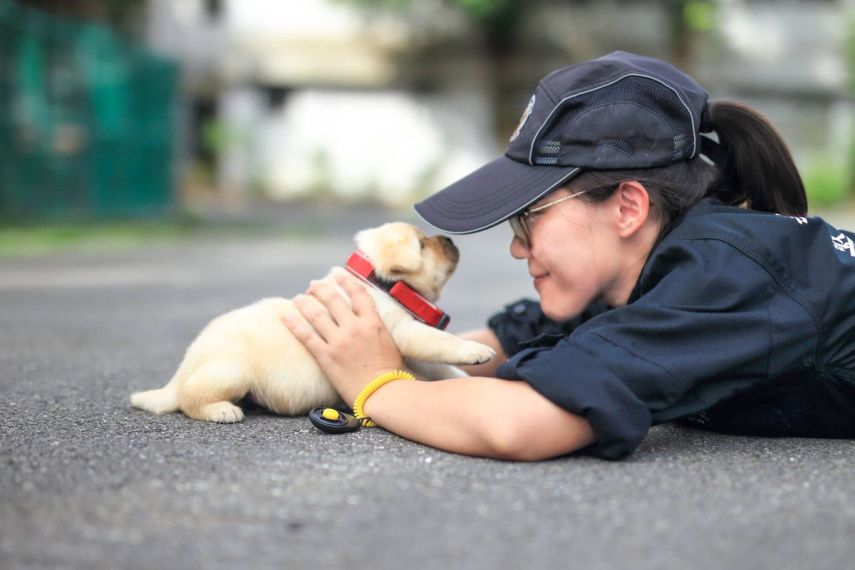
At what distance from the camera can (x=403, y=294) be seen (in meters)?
2.70

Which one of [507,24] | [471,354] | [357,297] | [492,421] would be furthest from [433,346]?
[507,24]

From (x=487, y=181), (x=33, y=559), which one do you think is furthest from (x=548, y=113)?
(x=33, y=559)

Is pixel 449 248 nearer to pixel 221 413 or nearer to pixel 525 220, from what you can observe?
pixel 525 220

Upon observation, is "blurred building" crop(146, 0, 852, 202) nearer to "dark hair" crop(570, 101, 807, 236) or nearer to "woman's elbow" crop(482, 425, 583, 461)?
"dark hair" crop(570, 101, 807, 236)

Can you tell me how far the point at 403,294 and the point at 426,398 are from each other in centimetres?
51

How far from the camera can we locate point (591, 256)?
2297 mm

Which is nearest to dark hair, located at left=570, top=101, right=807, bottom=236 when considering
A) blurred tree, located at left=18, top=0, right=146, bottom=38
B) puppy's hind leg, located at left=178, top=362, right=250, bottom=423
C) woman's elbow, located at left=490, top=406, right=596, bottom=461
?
woman's elbow, located at left=490, top=406, right=596, bottom=461

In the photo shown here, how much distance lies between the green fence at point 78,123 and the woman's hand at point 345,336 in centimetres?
822

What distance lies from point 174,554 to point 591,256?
45.4 inches

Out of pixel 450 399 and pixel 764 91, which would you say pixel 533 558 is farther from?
pixel 764 91

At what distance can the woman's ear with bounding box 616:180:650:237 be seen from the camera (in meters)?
2.22

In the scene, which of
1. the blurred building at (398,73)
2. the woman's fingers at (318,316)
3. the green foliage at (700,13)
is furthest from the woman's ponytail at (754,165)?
the blurred building at (398,73)

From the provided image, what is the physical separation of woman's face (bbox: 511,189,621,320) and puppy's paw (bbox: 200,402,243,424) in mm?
823

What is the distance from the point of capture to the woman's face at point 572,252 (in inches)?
88.8
